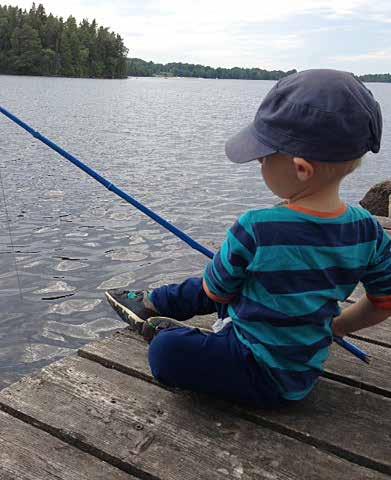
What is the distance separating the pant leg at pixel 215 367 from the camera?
94.6 inches

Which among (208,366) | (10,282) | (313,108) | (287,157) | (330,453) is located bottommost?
(10,282)

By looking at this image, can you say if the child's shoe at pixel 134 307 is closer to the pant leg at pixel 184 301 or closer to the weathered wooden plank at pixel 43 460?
the pant leg at pixel 184 301

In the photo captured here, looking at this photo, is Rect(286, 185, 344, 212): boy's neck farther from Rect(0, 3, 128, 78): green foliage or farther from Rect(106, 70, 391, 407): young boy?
Rect(0, 3, 128, 78): green foliage

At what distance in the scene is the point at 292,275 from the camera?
7.23ft

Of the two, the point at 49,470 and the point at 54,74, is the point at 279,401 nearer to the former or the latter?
the point at 49,470

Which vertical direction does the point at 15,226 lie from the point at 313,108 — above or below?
below

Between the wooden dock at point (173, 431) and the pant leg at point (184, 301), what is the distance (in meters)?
0.35

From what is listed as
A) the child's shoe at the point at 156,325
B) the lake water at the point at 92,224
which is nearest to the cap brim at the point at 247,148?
the child's shoe at the point at 156,325

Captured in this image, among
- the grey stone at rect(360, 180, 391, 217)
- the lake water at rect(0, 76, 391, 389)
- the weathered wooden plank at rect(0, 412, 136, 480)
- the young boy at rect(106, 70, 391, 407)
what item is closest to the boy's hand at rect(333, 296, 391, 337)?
the young boy at rect(106, 70, 391, 407)

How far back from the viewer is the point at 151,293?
3.21 meters

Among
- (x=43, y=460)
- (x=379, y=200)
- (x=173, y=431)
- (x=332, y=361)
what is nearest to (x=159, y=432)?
(x=173, y=431)

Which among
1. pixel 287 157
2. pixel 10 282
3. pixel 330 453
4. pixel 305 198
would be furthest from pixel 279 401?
pixel 10 282

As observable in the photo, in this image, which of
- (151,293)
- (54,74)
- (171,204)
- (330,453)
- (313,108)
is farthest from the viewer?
(54,74)

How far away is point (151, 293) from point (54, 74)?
346ft
